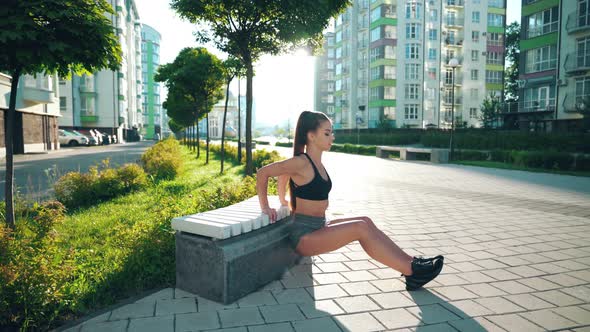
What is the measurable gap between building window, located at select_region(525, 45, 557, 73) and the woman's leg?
36.8 m

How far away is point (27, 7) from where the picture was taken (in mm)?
3779

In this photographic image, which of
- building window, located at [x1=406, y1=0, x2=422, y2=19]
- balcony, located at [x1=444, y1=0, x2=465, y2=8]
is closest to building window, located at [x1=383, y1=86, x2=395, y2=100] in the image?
building window, located at [x1=406, y1=0, x2=422, y2=19]

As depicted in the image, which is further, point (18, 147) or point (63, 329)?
point (18, 147)

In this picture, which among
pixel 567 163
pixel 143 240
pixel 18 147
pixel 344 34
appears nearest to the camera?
pixel 143 240

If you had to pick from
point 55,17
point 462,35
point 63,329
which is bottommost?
point 63,329

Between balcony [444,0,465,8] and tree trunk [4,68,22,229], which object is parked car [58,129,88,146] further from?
balcony [444,0,465,8]

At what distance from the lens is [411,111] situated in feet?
179

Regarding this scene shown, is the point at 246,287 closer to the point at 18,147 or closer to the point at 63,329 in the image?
the point at 63,329

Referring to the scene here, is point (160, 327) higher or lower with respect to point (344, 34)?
lower

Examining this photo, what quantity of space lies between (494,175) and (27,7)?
47.9 ft

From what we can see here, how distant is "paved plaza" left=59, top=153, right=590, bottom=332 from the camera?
9.70 ft

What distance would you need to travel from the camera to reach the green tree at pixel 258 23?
9.65 m

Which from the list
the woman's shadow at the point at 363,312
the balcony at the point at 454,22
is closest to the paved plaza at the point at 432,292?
the woman's shadow at the point at 363,312

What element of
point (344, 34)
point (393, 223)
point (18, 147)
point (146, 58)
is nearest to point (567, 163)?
point (393, 223)
